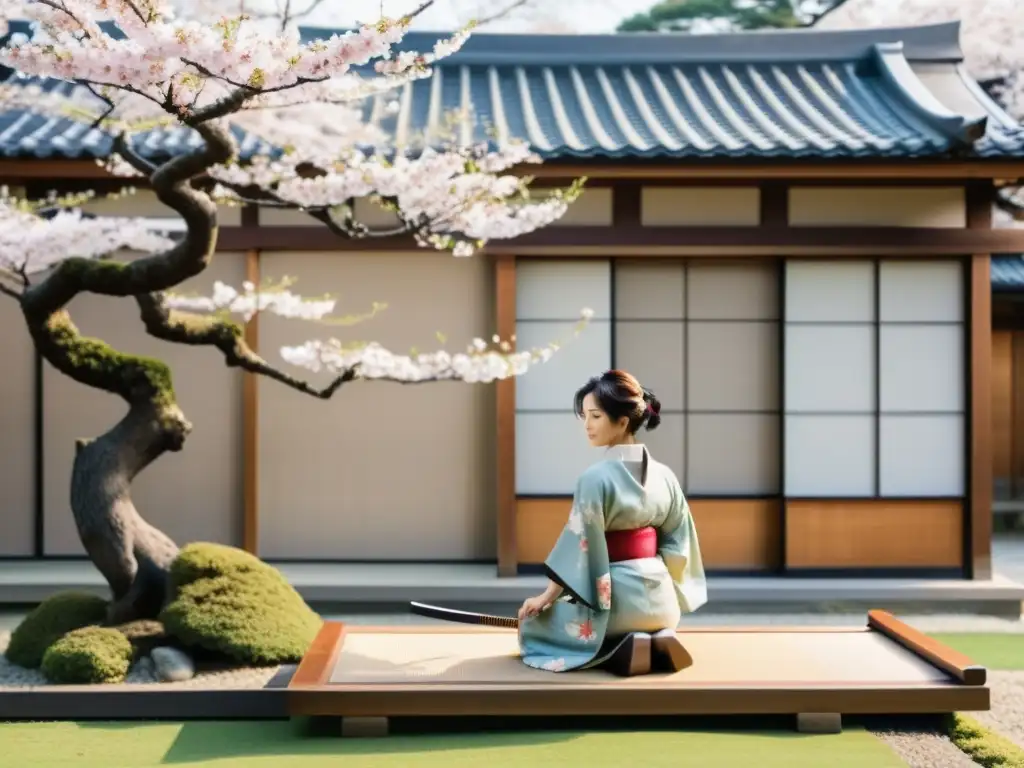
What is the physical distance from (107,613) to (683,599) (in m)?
3.15

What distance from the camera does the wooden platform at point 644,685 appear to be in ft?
14.3

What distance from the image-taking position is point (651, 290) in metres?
8.40

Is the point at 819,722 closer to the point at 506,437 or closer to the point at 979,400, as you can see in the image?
the point at 506,437

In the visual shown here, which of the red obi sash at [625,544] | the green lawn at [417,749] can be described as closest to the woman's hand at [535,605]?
the red obi sash at [625,544]

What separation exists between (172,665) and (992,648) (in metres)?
4.62

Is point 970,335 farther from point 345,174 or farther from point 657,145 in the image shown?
point 345,174

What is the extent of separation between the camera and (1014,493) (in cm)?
1303

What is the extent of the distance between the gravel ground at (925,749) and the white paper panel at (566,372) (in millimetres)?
3969

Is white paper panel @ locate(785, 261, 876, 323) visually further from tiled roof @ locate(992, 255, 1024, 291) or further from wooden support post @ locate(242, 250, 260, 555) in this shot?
tiled roof @ locate(992, 255, 1024, 291)

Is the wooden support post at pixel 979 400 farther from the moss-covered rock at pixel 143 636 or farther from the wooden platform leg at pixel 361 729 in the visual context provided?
the moss-covered rock at pixel 143 636

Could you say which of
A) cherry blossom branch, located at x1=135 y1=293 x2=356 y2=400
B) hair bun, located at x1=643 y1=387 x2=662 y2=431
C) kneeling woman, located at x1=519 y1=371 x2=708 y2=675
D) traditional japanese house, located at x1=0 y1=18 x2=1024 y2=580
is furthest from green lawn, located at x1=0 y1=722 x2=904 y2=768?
traditional japanese house, located at x1=0 y1=18 x2=1024 y2=580

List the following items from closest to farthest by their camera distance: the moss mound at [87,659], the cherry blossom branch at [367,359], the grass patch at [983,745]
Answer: the grass patch at [983,745] → the moss mound at [87,659] → the cherry blossom branch at [367,359]

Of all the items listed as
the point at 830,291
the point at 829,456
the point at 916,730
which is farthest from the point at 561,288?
the point at 916,730

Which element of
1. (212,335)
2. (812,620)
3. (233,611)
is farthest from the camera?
(812,620)
